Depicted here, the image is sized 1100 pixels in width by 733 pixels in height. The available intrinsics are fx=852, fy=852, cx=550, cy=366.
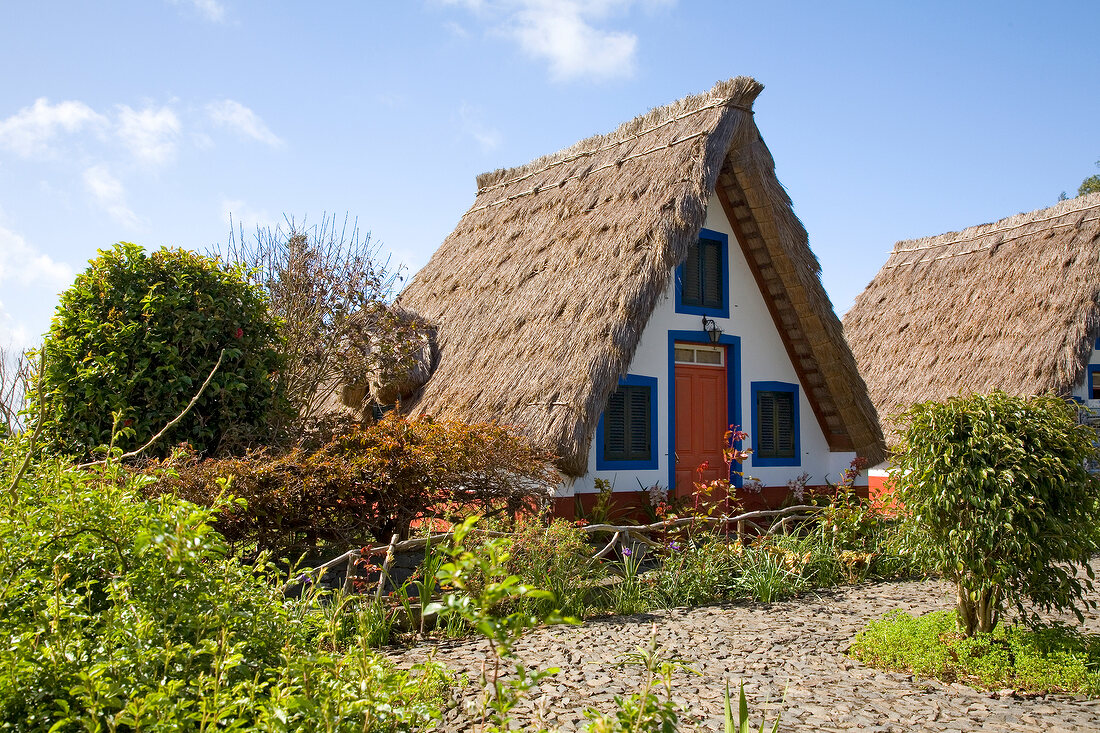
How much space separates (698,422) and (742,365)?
3.46 feet

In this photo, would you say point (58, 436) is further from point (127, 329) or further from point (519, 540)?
point (519, 540)

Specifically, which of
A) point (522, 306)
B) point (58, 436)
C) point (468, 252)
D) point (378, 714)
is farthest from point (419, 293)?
point (378, 714)

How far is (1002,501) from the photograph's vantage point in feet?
17.1

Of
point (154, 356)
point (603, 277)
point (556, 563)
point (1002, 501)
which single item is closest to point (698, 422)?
point (603, 277)

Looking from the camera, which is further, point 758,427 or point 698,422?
point 758,427

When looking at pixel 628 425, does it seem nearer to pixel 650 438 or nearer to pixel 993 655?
→ pixel 650 438

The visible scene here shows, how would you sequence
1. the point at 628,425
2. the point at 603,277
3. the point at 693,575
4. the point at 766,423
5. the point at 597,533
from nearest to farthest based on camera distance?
the point at 693,575
the point at 597,533
the point at 603,277
the point at 628,425
the point at 766,423

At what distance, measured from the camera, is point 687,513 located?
1010cm

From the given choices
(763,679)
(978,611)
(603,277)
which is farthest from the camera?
(603,277)

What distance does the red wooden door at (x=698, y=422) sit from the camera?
11.1 m

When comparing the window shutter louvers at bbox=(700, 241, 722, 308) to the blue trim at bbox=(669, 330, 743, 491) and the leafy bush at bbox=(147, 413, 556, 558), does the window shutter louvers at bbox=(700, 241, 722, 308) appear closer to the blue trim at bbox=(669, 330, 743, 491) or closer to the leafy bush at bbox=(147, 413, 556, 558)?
the blue trim at bbox=(669, 330, 743, 491)

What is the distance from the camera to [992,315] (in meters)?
16.5

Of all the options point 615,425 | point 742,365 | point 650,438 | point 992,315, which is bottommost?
point 650,438

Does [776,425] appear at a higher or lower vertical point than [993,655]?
higher
